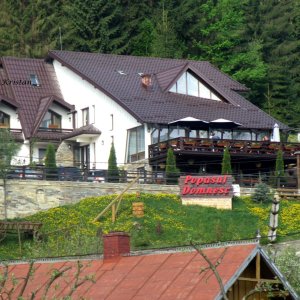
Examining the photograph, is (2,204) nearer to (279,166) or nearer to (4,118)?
(279,166)

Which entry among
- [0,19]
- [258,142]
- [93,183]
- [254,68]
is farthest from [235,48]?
[93,183]

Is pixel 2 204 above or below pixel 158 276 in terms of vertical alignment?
above

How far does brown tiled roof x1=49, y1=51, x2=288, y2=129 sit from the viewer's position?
2992 inches

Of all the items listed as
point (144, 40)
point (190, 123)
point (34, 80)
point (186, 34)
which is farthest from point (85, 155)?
point (186, 34)

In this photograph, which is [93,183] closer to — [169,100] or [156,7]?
[169,100]

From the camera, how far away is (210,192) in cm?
6569

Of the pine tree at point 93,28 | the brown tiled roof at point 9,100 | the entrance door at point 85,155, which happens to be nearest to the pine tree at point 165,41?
the pine tree at point 93,28

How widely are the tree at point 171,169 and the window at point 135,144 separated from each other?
432 cm

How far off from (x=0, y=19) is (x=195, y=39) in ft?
40.8

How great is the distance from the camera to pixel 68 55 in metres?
81.7

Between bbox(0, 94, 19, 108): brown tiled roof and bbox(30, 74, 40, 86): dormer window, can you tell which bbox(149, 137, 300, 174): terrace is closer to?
bbox(0, 94, 19, 108): brown tiled roof

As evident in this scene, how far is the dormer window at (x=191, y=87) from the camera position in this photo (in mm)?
79000

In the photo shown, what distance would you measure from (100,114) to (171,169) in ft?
30.7

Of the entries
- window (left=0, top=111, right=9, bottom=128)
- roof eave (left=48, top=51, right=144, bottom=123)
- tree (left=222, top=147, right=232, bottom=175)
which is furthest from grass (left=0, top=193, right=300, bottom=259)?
window (left=0, top=111, right=9, bottom=128)
